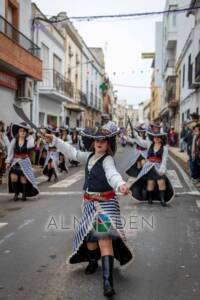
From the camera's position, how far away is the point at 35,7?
76.2ft

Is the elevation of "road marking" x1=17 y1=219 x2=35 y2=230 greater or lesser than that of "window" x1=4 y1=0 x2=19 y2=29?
lesser

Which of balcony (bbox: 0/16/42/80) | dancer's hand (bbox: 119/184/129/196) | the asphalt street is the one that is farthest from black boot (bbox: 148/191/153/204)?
balcony (bbox: 0/16/42/80)

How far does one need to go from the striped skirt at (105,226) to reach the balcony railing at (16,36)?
13.1m

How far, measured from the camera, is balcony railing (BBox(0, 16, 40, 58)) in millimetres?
17319

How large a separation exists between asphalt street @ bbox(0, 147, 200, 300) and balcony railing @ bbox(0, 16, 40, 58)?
9.83m

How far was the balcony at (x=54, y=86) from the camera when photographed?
25.4 metres

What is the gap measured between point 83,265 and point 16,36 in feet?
50.9

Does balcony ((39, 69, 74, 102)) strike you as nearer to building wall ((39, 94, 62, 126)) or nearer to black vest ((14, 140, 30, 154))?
building wall ((39, 94, 62, 126))

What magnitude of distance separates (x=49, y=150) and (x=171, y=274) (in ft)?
29.2

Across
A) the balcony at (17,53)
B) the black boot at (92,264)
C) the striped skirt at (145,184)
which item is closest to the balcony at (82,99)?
the balcony at (17,53)

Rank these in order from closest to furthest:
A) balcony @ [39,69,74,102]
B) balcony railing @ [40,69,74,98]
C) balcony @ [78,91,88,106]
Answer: balcony @ [39,69,74,102], balcony railing @ [40,69,74,98], balcony @ [78,91,88,106]

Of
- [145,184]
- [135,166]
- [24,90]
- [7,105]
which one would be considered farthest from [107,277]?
[24,90]

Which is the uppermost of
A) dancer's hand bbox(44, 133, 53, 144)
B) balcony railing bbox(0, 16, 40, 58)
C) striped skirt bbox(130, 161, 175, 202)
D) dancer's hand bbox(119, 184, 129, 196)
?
balcony railing bbox(0, 16, 40, 58)

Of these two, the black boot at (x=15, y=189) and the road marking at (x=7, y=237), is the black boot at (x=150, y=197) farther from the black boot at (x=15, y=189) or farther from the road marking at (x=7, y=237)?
the road marking at (x=7, y=237)
